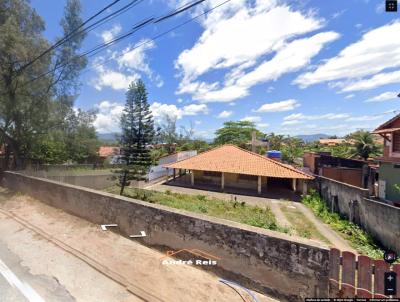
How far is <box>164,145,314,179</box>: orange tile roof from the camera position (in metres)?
19.7

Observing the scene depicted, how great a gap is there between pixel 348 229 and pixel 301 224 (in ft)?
6.66

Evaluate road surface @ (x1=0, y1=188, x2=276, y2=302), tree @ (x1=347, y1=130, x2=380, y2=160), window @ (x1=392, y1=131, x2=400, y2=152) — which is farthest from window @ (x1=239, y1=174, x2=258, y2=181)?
tree @ (x1=347, y1=130, x2=380, y2=160)

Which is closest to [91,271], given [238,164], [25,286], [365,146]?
[25,286]

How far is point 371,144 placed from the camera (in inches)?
1239

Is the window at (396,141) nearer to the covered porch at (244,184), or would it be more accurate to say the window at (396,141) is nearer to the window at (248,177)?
the covered porch at (244,184)

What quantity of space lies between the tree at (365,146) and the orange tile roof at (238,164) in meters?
15.9

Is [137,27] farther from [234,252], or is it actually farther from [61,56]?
[61,56]

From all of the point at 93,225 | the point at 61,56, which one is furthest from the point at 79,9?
the point at 93,225

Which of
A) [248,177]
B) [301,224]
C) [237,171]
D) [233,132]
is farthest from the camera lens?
[233,132]

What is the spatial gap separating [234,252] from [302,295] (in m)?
1.18

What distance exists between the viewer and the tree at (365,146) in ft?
103

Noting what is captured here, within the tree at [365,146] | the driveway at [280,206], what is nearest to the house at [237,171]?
the driveway at [280,206]

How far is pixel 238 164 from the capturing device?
21.7 meters

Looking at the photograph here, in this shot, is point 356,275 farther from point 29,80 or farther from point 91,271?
point 29,80
